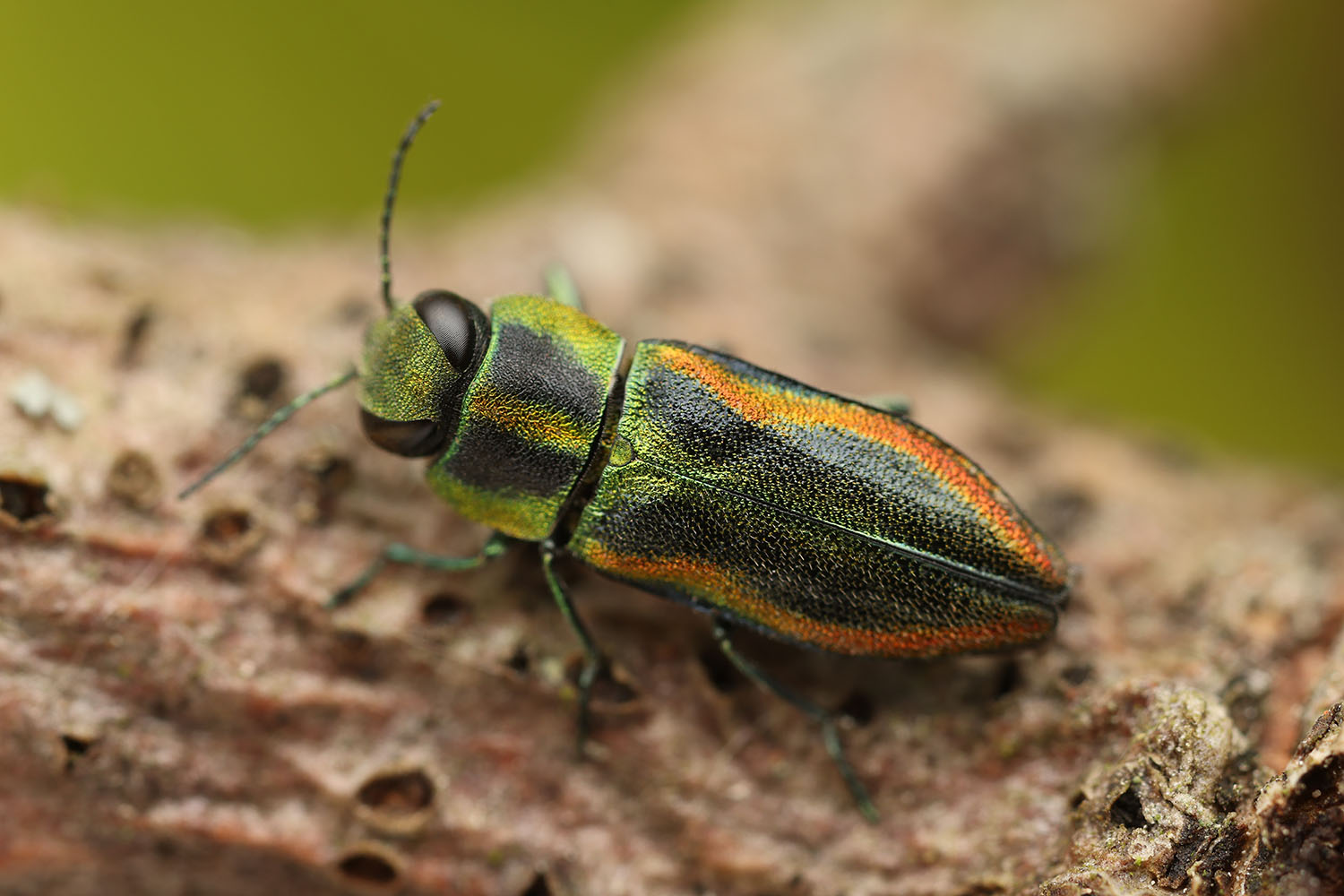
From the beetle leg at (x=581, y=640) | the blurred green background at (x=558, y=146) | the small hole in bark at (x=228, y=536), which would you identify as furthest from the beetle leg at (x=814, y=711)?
the blurred green background at (x=558, y=146)

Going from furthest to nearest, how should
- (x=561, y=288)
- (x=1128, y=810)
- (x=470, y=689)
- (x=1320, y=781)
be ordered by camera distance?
1. (x=561, y=288)
2. (x=470, y=689)
3. (x=1128, y=810)
4. (x=1320, y=781)

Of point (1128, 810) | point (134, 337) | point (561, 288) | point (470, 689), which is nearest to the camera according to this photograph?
point (1128, 810)

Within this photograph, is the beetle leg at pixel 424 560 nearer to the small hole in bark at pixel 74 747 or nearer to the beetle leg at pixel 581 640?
the beetle leg at pixel 581 640

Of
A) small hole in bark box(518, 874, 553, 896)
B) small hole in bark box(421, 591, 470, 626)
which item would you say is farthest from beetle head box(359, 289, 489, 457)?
small hole in bark box(518, 874, 553, 896)

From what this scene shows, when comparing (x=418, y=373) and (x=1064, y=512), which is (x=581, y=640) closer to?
(x=418, y=373)

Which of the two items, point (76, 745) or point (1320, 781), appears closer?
point (1320, 781)

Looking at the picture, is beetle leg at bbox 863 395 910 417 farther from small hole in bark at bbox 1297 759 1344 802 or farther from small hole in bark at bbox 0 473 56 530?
small hole in bark at bbox 0 473 56 530

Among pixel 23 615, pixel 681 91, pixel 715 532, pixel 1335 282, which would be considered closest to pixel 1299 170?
pixel 1335 282

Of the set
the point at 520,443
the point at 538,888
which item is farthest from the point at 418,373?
the point at 538,888
